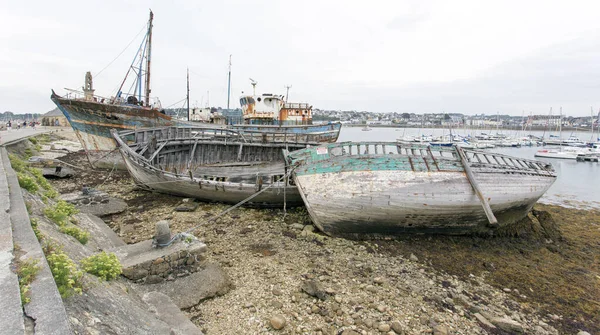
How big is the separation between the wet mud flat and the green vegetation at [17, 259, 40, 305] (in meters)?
2.70

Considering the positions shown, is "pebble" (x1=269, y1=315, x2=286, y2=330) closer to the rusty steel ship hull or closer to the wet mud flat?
the wet mud flat

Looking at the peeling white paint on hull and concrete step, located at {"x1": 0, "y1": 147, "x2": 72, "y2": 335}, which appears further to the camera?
the peeling white paint on hull

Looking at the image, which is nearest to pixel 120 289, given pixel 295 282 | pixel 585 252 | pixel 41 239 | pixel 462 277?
pixel 41 239

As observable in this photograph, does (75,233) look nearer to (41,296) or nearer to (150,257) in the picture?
(150,257)

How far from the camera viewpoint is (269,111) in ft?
83.3

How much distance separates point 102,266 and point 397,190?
703cm

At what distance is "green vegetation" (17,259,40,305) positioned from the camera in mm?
2522

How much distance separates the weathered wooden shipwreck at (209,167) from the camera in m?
10.5

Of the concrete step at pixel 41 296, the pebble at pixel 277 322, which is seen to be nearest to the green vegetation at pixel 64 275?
the concrete step at pixel 41 296

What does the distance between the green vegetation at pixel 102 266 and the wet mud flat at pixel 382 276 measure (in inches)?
59.0

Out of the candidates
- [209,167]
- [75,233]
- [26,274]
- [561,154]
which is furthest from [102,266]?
[561,154]

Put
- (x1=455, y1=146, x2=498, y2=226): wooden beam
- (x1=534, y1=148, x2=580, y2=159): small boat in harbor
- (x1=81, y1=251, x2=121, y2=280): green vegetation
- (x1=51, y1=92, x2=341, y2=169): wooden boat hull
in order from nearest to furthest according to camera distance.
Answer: (x1=81, y1=251, x2=121, y2=280): green vegetation < (x1=455, y1=146, x2=498, y2=226): wooden beam < (x1=51, y1=92, x2=341, y2=169): wooden boat hull < (x1=534, y1=148, x2=580, y2=159): small boat in harbor

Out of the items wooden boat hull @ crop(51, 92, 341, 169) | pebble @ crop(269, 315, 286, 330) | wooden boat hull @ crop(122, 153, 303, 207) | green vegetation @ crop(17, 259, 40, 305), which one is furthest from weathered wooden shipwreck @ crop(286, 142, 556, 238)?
wooden boat hull @ crop(51, 92, 341, 169)

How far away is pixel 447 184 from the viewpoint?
27.1ft
